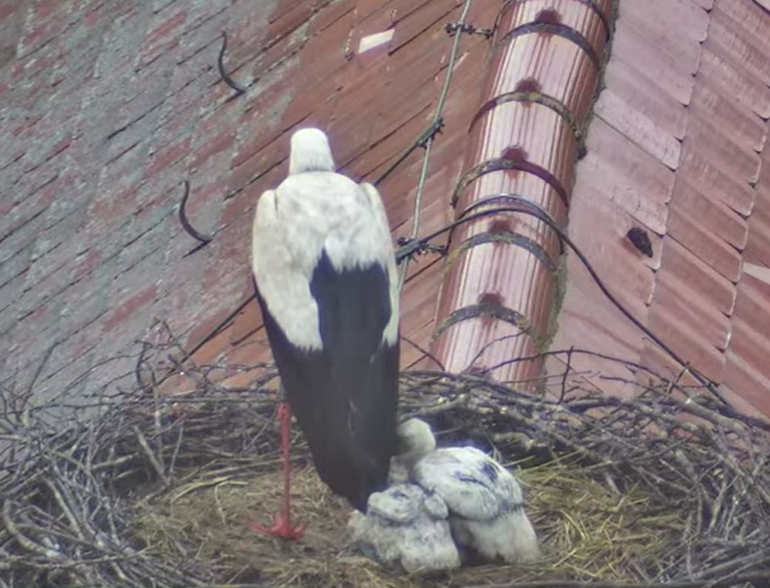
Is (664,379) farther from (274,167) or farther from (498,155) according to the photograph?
(274,167)

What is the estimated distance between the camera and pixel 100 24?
44.9 ft

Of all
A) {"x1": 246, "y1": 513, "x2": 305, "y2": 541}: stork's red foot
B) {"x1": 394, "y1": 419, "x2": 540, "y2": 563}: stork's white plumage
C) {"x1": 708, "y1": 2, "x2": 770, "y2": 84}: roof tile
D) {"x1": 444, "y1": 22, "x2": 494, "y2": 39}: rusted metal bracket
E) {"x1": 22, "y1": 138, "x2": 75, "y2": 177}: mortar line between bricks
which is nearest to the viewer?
{"x1": 394, "y1": 419, "x2": 540, "y2": 563}: stork's white plumage

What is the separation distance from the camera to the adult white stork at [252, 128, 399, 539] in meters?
8.47

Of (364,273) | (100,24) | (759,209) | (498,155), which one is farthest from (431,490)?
(100,24)

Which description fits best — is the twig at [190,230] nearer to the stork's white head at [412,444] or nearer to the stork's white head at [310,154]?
the stork's white head at [310,154]

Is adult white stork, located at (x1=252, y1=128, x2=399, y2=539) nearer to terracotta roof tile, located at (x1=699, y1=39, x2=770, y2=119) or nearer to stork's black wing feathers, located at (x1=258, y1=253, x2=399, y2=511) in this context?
stork's black wing feathers, located at (x1=258, y1=253, x2=399, y2=511)

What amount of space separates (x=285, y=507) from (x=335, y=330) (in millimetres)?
565

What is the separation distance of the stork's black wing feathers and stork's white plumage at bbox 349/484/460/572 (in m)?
0.07

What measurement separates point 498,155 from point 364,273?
64.5 inches

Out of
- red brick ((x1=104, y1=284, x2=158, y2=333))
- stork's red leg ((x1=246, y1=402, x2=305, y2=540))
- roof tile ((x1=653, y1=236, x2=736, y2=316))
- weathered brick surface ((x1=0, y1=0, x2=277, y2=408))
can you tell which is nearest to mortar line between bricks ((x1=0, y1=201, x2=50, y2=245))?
weathered brick surface ((x1=0, y1=0, x2=277, y2=408))

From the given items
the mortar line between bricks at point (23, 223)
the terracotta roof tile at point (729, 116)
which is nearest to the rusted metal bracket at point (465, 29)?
the terracotta roof tile at point (729, 116)

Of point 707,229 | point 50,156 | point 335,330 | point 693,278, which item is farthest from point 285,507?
point 50,156

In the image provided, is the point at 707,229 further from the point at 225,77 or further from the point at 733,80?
the point at 225,77

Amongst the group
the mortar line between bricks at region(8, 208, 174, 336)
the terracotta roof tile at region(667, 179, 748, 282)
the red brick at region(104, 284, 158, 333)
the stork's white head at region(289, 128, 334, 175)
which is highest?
the terracotta roof tile at region(667, 179, 748, 282)
